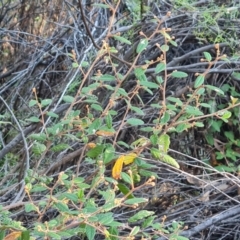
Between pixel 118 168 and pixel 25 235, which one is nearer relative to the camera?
pixel 25 235

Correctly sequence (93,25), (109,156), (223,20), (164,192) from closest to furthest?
1. (109,156)
2. (164,192)
3. (223,20)
4. (93,25)

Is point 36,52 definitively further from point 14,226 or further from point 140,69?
point 14,226

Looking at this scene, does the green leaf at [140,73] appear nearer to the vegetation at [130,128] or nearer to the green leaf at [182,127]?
the vegetation at [130,128]

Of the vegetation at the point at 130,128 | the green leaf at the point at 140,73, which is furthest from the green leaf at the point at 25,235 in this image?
the green leaf at the point at 140,73

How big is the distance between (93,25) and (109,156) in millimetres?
1222

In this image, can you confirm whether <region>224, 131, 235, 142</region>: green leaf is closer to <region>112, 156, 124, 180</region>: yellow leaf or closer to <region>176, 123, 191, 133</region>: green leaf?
<region>176, 123, 191, 133</region>: green leaf

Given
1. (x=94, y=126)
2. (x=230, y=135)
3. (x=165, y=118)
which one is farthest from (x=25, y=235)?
(x=230, y=135)

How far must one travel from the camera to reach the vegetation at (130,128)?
1831 mm

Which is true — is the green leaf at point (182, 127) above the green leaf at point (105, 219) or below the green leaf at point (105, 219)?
above

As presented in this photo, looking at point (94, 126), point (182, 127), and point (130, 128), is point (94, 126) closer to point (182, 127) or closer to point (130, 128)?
point (182, 127)

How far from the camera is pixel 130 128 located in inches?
102

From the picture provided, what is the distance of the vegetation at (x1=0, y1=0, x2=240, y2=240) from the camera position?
1831 millimetres

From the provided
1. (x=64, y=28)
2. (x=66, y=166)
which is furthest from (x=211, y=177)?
(x=64, y=28)

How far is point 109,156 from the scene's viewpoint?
6.07ft
